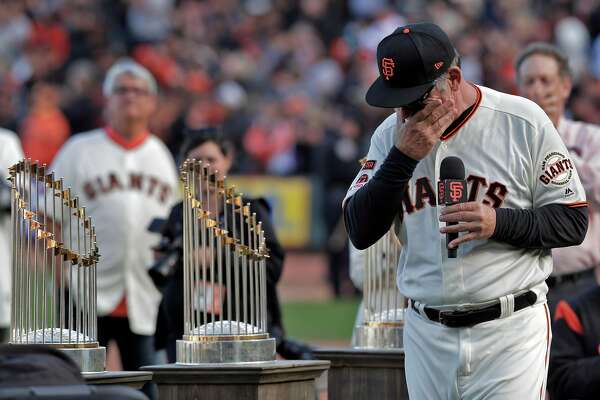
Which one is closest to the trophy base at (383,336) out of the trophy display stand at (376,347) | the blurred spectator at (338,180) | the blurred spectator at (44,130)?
the trophy display stand at (376,347)

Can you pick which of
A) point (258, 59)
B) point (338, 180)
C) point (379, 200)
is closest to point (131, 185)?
point (379, 200)

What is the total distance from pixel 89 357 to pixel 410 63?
175 cm

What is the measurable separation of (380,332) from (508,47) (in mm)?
19011

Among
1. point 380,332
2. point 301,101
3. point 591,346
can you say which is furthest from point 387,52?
point 301,101

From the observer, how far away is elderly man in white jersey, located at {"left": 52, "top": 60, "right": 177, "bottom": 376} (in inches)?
335

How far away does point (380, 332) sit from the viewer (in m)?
6.40

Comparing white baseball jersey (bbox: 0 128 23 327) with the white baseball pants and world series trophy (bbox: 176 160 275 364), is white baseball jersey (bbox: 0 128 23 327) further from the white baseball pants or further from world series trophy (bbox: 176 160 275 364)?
the white baseball pants

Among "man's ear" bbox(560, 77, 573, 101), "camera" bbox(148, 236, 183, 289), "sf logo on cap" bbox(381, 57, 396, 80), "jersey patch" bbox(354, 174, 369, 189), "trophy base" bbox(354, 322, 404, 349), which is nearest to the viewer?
"sf logo on cap" bbox(381, 57, 396, 80)

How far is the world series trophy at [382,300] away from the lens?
21.0ft

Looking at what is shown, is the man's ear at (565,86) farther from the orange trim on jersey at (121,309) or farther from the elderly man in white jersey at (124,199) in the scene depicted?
the orange trim on jersey at (121,309)

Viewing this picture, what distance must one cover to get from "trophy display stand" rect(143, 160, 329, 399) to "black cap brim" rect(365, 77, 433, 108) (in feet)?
3.90

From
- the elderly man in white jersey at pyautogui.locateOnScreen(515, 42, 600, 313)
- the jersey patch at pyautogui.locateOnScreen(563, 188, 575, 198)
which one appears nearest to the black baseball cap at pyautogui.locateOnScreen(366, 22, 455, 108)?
the jersey patch at pyautogui.locateOnScreen(563, 188, 575, 198)

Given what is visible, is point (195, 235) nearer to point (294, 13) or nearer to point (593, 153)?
point (593, 153)

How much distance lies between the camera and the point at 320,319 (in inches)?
679
